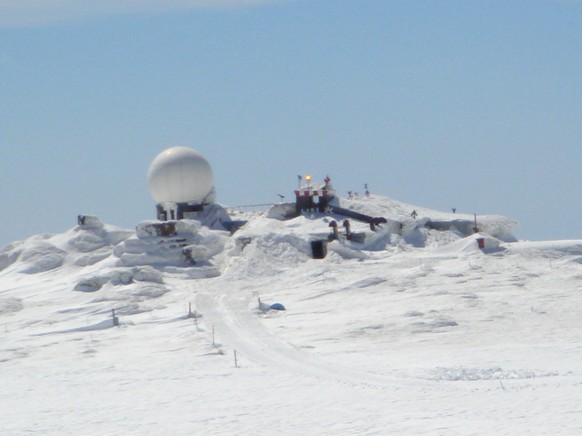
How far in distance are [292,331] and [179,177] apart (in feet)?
96.7

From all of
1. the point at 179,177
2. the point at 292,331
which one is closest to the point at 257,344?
the point at 292,331

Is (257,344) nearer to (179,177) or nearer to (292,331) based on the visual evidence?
(292,331)

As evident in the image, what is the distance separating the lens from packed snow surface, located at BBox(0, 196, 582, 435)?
99.4 ft

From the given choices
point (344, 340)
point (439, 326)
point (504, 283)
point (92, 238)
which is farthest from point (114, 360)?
point (92, 238)

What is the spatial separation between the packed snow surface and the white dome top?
4.09 m

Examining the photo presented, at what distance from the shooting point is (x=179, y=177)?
2889 inches

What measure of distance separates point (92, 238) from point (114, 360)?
30516 millimetres

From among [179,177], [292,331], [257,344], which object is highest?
[179,177]

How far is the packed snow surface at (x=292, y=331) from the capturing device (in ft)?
99.4

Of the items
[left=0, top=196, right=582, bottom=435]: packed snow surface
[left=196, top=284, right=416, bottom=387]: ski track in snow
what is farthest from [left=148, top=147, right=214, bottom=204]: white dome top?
[left=196, top=284, right=416, bottom=387]: ski track in snow

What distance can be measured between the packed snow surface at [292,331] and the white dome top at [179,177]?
409 cm

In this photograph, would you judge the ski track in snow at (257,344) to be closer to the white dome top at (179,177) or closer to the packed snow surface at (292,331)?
the packed snow surface at (292,331)

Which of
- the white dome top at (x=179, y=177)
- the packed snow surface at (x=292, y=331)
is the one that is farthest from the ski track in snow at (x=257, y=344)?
the white dome top at (x=179, y=177)

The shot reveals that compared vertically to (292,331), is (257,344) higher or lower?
higher
